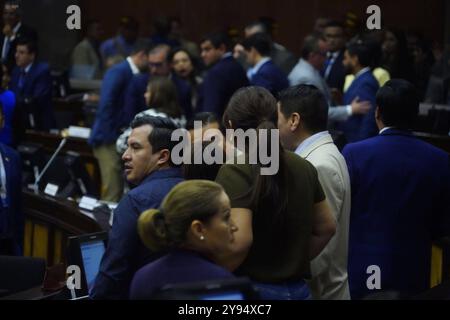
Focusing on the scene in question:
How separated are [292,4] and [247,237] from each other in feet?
34.3

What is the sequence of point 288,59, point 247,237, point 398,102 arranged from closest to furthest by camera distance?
point 247,237
point 398,102
point 288,59

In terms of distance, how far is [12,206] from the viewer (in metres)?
5.63

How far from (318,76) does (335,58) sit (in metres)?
1.01

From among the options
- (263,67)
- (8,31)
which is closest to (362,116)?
(263,67)

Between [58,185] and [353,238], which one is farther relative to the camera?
[58,185]

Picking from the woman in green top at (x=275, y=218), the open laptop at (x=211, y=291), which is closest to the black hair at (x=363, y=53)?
the woman in green top at (x=275, y=218)

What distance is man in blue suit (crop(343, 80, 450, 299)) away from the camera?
4305mm

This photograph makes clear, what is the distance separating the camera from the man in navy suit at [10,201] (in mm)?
A: 5535

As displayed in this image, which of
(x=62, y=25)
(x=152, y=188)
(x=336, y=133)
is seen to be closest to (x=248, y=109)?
(x=152, y=188)

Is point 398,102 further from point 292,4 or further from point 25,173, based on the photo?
point 292,4

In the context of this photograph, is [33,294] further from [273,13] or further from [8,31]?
[273,13]

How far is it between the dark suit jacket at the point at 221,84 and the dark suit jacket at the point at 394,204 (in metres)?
3.60

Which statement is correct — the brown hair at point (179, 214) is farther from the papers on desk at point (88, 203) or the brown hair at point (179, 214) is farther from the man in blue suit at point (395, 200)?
the papers on desk at point (88, 203)

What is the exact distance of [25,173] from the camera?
729 cm
